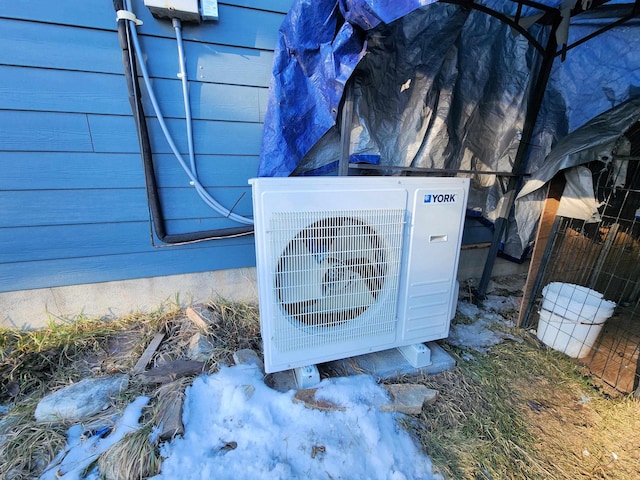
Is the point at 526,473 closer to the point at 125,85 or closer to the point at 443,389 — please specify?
the point at 443,389

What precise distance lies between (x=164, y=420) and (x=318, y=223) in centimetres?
104

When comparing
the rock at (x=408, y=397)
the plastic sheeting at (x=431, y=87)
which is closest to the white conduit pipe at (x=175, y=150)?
the plastic sheeting at (x=431, y=87)

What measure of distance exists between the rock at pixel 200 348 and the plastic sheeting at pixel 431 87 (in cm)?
105

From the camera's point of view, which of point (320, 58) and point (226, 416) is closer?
point (226, 416)

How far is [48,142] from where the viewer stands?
4.71 ft

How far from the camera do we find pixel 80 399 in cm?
125

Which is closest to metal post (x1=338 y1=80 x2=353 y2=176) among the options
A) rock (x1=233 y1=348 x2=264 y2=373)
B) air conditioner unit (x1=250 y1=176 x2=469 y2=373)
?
air conditioner unit (x1=250 y1=176 x2=469 y2=373)

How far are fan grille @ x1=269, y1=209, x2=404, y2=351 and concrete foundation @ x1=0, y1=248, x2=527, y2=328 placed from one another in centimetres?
92

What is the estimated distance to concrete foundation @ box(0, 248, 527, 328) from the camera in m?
1.61

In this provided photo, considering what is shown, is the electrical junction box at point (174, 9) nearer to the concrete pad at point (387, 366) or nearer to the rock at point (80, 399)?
the rock at point (80, 399)

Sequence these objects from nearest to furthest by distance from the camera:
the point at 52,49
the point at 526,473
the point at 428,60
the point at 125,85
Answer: the point at 526,473, the point at 52,49, the point at 125,85, the point at 428,60

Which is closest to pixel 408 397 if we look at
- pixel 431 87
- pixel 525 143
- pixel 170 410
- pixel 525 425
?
pixel 525 425

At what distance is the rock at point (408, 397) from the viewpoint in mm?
1250

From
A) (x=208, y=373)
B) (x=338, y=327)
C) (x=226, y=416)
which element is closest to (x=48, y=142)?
(x=208, y=373)
